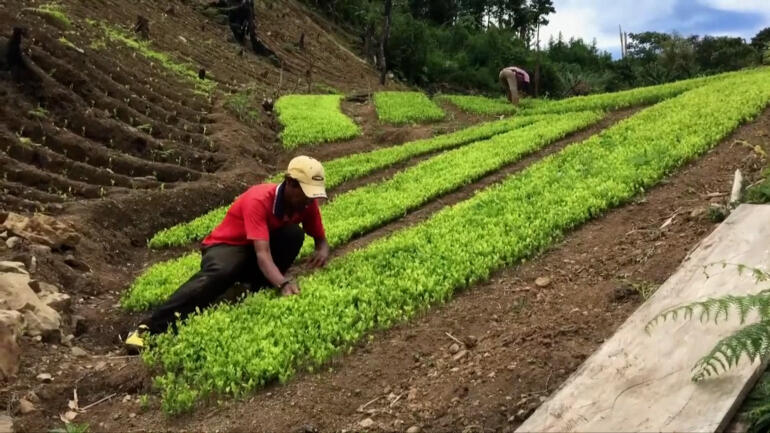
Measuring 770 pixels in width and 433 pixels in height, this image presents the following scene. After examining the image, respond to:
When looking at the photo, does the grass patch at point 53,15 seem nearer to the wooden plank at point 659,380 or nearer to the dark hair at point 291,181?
the dark hair at point 291,181

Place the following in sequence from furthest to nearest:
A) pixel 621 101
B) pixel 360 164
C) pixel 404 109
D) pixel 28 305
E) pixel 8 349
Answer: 1. pixel 404 109
2. pixel 621 101
3. pixel 360 164
4. pixel 28 305
5. pixel 8 349

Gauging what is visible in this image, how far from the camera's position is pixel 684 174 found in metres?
10.3

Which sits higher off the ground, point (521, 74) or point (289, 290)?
point (521, 74)

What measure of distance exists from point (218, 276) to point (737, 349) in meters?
4.95

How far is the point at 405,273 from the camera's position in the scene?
7.27m

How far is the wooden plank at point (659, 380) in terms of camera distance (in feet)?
12.1

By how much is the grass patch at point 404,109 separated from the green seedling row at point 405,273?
10.9 metres

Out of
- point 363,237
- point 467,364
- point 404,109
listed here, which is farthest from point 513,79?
point 467,364

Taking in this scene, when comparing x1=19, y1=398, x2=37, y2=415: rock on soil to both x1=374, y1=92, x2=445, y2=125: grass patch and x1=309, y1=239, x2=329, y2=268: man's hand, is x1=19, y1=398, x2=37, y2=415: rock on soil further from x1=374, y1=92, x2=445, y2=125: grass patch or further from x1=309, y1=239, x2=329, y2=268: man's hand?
x1=374, y1=92, x2=445, y2=125: grass patch

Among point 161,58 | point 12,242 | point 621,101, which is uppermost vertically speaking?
point 161,58

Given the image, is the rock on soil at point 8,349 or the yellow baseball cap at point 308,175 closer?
the rock on soil at point 8,349

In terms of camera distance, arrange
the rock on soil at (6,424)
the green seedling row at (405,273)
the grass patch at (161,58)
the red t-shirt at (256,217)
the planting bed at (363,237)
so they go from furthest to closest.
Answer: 1. the grass patch at (161,58)
2. the red t-shirt at (256,217)
3. the green seedling row at (405,273)
4. the planting bed at (363,237)
5. the rock on soil at (6,424)

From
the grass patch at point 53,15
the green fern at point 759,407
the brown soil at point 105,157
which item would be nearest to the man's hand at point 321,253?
the brown soil at point 105,157

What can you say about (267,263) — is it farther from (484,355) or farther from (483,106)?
(483,106)
